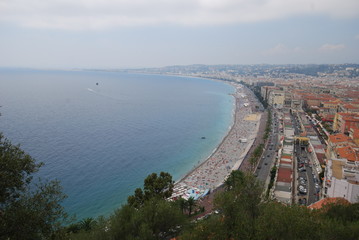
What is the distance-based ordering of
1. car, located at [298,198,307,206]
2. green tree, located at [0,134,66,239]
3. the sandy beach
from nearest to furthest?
green tree, located at [0,134,66,239] < car, located at [298,198,307,206] < the sandy beach

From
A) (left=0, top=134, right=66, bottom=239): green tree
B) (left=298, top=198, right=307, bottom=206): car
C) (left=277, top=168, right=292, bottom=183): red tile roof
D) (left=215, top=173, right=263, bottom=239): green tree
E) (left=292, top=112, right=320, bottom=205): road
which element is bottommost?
(left=298, top=198, right=307, bottom=206): car

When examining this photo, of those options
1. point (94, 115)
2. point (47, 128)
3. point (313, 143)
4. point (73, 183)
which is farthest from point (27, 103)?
point (313, 143)

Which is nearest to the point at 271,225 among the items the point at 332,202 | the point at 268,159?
the point at 332,202

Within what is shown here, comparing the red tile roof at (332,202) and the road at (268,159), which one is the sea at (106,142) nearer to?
the road at (268,159)

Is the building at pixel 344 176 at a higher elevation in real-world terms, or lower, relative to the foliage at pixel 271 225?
lower

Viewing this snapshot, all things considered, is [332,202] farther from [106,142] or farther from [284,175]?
[106,142]

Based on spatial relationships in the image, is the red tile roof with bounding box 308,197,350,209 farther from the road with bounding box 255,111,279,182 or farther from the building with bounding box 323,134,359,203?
the road with bounding box 255,111,279,182

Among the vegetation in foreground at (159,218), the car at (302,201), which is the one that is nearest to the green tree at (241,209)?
the vegetation in foreground at (159,218)

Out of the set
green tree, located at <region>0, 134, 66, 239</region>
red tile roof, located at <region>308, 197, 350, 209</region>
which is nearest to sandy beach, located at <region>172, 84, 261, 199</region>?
red tile roof, located at <region>308, 197, 350, 209</region>
